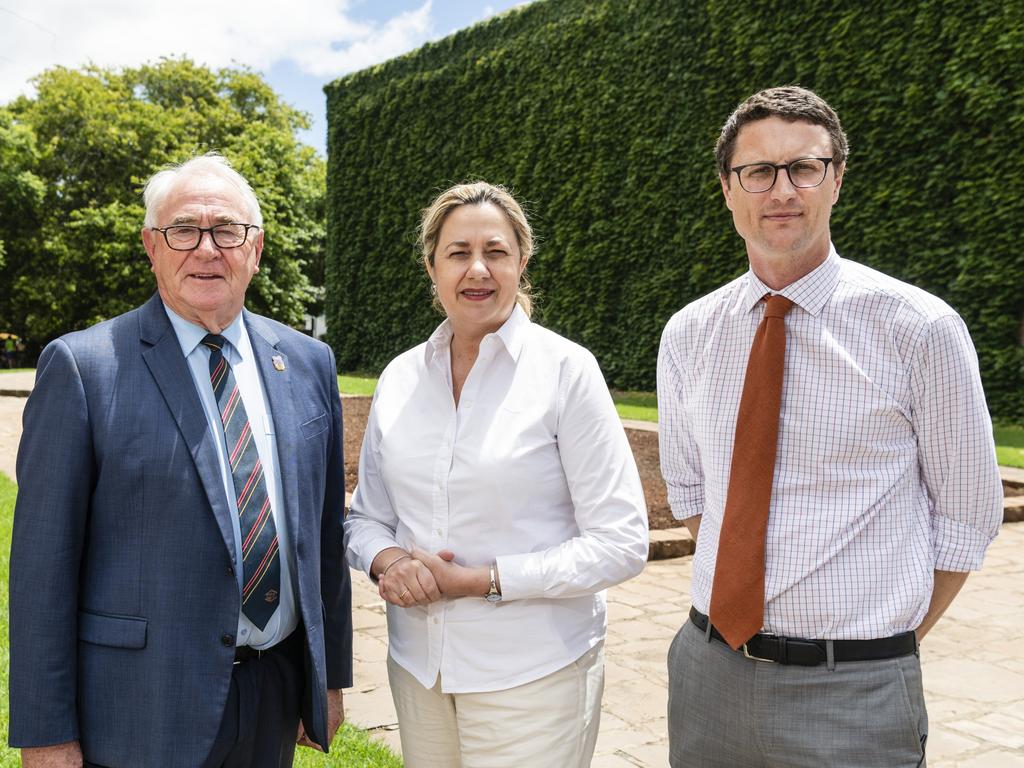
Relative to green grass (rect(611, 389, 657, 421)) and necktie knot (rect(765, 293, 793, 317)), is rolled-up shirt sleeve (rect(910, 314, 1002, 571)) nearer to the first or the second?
necktie knot (rect(765, 293, 793, 317))

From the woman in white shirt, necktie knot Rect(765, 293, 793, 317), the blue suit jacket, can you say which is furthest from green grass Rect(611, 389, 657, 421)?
the blue suit jacket

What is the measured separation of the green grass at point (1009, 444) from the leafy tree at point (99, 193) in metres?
21.4

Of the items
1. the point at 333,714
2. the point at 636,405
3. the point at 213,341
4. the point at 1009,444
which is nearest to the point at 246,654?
the point at 333,714

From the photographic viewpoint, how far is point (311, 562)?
2.17m

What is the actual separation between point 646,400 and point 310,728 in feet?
41.7

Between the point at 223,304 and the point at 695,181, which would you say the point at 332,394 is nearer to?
the point at 223,304

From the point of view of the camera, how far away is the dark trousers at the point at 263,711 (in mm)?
2055

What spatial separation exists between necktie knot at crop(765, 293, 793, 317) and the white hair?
1.24 meters

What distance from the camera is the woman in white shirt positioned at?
210 centimetres

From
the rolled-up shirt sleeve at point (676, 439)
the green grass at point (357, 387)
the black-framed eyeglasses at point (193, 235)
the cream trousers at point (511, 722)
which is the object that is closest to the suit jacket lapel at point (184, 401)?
the black-framed eyeglasses at point (193, 235)

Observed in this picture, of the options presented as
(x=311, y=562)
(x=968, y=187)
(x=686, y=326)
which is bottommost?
(x=311, y=562)

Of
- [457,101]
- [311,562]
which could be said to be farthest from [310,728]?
[457,101]

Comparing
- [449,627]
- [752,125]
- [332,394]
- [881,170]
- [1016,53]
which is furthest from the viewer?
[881,170]

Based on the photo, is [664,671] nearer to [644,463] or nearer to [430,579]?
[430,579]
